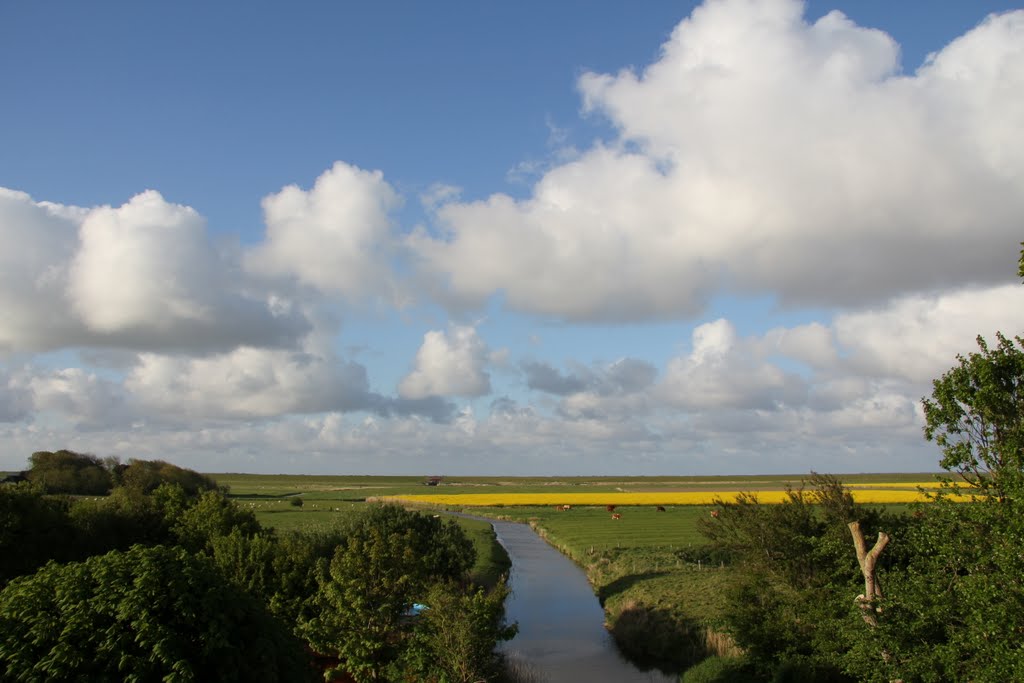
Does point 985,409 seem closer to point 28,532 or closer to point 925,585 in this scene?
point 925,585

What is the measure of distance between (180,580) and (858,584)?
72.7 feet

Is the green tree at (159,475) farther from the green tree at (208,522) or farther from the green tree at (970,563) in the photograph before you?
the green tree at (970,563)

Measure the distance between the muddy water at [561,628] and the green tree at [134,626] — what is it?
62.4 feet

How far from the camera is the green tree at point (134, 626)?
11695mm

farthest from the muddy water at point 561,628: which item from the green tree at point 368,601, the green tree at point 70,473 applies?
the green tree at point 70,473

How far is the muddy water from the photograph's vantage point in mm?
30281

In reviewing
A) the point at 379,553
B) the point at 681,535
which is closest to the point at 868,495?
the point at 681,535

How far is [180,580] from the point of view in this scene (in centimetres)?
1296

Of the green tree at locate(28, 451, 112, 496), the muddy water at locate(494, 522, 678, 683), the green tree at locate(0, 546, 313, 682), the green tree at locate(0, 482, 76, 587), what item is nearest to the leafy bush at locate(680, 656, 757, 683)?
the muddy water at locate(494, 522, 678, 683)

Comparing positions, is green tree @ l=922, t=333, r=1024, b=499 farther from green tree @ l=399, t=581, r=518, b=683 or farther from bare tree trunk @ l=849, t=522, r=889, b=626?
green tree @ l=399, t=581, r=518, b=683

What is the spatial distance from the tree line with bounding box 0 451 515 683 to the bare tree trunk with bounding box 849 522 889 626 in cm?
1146

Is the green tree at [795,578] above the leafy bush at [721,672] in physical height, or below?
above

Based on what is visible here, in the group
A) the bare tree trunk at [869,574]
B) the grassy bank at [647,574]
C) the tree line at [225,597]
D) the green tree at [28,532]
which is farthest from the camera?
the green tree at [28,532]

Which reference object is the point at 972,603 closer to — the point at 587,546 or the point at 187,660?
the point at 187,660
